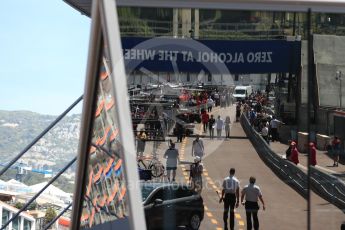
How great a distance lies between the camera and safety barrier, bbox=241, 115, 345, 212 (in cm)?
319

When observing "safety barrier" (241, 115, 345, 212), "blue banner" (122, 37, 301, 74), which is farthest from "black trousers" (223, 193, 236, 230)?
"blue banner" (122, 37, 301, 74)

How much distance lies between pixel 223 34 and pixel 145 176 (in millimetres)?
712

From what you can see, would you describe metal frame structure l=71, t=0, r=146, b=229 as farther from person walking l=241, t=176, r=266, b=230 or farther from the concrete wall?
the concrete wall

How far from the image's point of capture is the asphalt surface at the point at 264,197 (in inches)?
125

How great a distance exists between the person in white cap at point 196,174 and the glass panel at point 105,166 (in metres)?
0.38

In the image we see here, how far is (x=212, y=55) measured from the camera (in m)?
3.23

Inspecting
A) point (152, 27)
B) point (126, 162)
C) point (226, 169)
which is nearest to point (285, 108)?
point (226, 169)

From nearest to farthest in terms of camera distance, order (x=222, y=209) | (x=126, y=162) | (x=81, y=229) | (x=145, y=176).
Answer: (x=126, y=162) < (x=145, y=176) < (x=222, y=209) < (x=81, y=229)

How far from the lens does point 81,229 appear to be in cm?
366

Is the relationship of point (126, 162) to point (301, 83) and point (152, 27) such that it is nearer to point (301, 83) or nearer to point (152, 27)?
point (152, 27)

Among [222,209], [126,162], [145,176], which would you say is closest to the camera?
[126,162]

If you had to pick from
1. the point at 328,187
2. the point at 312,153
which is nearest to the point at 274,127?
the point at 312,153

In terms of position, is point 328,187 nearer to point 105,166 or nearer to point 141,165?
point 141,165

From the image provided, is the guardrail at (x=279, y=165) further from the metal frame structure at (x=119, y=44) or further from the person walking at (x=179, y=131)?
the person walking at (x=179, y=131)
